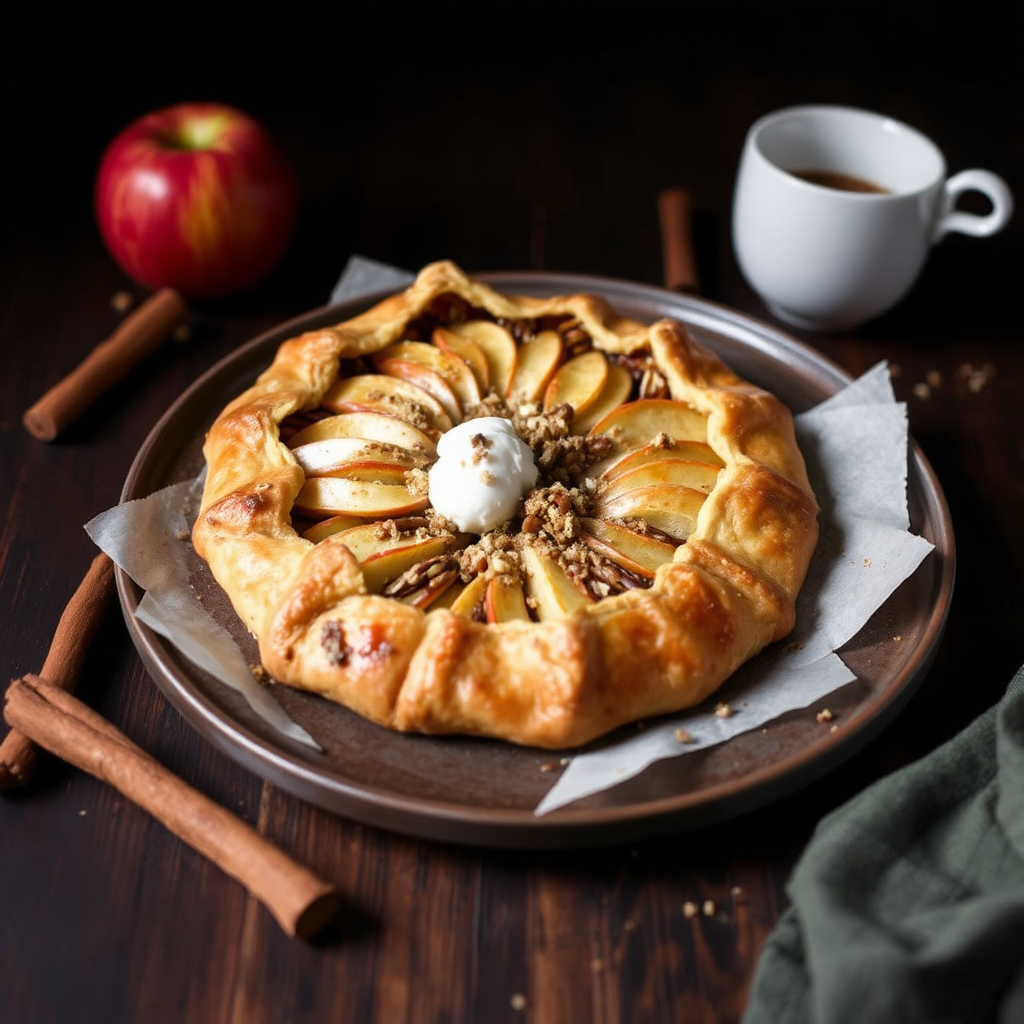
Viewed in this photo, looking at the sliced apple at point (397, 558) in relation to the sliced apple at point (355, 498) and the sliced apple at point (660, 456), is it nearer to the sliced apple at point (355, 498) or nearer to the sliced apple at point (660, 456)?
the sliced apple at point (355, 498)

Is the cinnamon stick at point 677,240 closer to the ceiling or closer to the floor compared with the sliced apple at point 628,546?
closer to the floor

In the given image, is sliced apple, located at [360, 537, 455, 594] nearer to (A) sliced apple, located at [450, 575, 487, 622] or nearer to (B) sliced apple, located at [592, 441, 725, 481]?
(A) sliced apple, located at [450, 575, 487, 622]

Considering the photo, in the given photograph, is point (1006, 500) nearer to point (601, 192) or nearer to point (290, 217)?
point (601, 192)

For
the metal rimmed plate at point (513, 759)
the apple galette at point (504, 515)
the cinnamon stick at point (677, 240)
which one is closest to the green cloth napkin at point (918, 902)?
the metal rimmed plate at point (513, 759)

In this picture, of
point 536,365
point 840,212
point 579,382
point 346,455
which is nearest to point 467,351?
point 536,365

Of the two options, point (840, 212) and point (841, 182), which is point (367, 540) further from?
point (841, 182)

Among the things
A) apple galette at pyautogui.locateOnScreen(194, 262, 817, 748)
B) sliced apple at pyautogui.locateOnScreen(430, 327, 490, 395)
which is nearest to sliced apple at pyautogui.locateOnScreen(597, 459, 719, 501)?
apple galette at pyautogui.locateOnScreen(194, 262, 817, 748)
